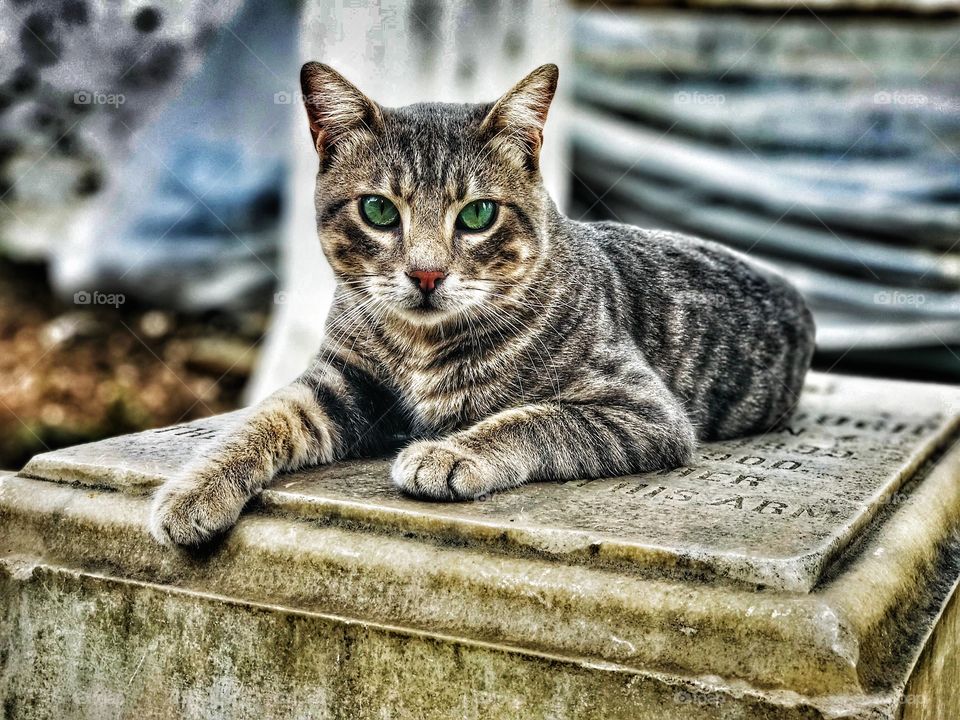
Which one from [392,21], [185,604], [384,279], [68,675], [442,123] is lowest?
[68,675]

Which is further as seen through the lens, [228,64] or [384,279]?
[228,64]

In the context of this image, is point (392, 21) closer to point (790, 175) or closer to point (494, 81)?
point (494, 81)

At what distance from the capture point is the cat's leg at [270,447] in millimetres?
1911

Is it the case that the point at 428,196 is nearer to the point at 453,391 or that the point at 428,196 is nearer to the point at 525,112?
the point at 525,112

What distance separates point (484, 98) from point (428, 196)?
5.94 feet

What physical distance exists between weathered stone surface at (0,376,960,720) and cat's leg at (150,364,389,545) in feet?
0.20

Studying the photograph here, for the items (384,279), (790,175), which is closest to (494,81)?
(790,175)

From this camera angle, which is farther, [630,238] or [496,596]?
[630,238]

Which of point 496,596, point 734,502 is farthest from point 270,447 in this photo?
point 734,502

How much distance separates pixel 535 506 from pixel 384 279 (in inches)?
21.2

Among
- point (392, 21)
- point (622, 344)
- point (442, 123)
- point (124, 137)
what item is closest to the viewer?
point (442, 123)

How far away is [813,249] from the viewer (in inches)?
179

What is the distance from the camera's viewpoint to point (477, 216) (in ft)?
7.03

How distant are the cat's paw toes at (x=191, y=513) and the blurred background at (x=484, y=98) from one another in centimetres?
205
